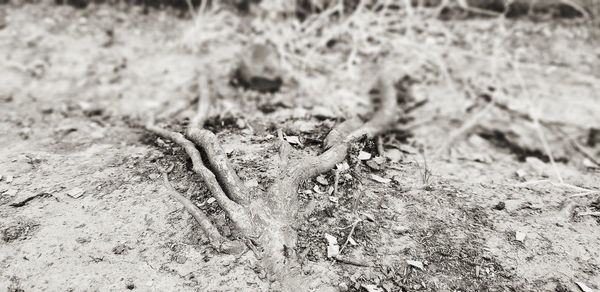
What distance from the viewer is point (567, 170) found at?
3.10m

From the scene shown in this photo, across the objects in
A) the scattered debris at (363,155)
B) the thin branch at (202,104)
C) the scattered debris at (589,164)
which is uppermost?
the thin branch at (202,104)

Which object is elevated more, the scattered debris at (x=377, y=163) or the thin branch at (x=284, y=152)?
the thin branch at (x=284, y=152)

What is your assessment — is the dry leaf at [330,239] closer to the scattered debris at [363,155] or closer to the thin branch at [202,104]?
the scattered debris at [363,155]

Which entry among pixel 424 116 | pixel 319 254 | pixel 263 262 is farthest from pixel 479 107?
pixel 263 262

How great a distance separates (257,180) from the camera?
8.02 ft

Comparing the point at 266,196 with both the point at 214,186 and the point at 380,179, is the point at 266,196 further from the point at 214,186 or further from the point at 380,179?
the point at 380,179

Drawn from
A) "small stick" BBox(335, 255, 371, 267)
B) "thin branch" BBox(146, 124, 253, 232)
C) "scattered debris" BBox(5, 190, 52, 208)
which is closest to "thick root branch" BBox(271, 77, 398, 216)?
"thin branch" BBox(146, 124, 253, 232)

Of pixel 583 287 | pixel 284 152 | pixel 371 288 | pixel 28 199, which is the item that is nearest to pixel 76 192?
pixel 28 199

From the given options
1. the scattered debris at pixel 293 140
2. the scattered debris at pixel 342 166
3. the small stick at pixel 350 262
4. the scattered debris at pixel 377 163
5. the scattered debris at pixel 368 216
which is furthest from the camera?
the scattered debris at pixel 293 140

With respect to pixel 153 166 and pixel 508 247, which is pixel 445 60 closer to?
pixel 508 247

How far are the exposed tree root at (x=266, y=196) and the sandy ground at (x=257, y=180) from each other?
0.24ft

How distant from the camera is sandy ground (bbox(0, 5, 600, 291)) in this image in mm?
2008

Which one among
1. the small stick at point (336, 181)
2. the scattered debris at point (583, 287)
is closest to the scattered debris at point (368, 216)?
the small stick at point (336, 181)

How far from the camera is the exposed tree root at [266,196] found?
2041 millimetres
